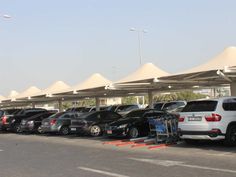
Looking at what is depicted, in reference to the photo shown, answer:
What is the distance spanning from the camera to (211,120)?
46.7ft

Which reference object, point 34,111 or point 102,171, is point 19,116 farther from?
point 102,171

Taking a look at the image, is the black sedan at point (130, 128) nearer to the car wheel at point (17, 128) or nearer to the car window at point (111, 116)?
the car window at point (111, 116)

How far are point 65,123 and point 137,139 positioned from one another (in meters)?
8.12

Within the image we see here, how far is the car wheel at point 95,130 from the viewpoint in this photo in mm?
22953

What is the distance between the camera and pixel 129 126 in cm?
1994

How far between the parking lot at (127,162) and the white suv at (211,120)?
1.62ft

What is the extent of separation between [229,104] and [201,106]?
3.25ft

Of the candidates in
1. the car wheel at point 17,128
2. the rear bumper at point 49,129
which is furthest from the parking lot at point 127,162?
the car wheel at point 17,128

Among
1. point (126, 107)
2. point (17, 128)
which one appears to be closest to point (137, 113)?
point (17, 128)

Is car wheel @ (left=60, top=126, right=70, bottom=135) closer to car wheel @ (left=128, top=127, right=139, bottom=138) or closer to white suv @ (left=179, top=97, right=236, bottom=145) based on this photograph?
car wheel @ (left=128, top=127, right=139, bottom=138)

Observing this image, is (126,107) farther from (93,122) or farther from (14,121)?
(93,122)

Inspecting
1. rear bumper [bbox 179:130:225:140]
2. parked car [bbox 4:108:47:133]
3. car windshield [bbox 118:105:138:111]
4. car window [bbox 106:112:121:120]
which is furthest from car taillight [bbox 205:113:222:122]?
car windshield [bbox 118:105:138:111]

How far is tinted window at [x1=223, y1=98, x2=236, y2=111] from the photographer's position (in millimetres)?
14640

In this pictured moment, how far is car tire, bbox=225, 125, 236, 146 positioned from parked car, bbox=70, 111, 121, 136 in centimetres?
976
